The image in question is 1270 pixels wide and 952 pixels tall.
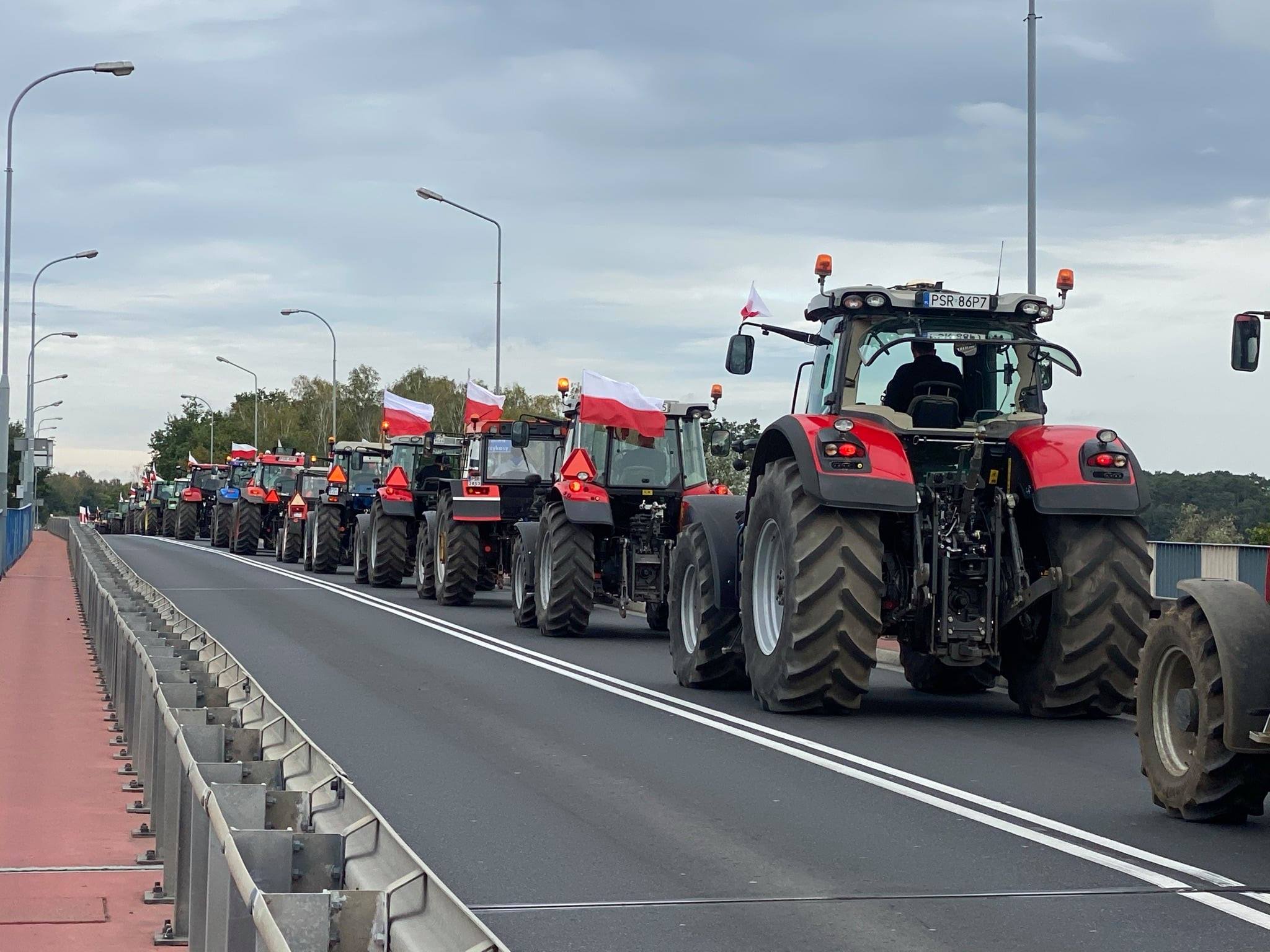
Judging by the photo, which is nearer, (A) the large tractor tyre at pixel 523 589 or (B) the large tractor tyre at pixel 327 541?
(A) the large tractor tyre at pixel 523 589

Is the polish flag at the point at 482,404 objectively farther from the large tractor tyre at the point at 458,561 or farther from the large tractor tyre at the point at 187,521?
the large tractor tyre at the point at 187,521

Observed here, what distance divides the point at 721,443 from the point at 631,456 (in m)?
2.18

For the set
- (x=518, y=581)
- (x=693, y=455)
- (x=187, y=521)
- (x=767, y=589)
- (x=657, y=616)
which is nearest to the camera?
(x=767, y=589)

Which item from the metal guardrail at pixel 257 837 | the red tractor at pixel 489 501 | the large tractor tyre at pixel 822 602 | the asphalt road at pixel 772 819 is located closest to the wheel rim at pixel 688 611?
the asphalt road at pixel 772 819

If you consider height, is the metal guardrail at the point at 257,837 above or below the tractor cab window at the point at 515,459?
below

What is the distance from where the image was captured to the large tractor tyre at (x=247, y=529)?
46.6 m

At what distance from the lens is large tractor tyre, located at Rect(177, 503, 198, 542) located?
62625 millimetres

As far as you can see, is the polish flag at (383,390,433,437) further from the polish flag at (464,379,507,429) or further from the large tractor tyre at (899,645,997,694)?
the large tractor tyre at (899,645,997,694)

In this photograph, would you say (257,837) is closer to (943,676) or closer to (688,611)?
(688,611)

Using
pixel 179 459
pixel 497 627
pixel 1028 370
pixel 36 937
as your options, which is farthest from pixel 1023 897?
pixel 179 459

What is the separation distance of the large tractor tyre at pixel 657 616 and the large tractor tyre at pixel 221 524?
105 feet

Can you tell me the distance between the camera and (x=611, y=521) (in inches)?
744

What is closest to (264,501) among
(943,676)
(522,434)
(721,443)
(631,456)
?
(522,434)

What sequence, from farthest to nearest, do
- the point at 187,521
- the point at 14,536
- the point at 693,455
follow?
the point at 187,521, the point at 14,536, the point at 693,455
